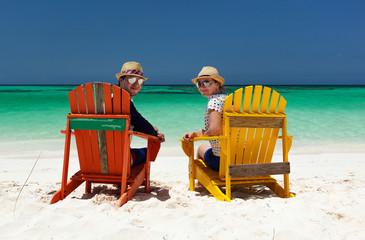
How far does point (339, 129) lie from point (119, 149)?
8.38 m

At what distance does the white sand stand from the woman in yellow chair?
1.54 feet

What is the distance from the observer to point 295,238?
203 centimetres

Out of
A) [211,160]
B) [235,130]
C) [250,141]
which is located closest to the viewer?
[235,130]

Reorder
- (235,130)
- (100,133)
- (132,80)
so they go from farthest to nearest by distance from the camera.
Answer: (132,80)
(235,130)
(100,133)

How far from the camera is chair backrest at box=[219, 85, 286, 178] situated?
285cm

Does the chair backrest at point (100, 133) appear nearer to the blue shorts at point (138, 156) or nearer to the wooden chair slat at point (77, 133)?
the wooden chair slat at point (77, 133)

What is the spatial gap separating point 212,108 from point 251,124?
0.42m

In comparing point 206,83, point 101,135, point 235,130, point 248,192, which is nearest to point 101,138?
point 101,135

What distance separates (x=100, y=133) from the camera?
9.28 ft

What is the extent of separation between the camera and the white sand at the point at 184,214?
207 cm

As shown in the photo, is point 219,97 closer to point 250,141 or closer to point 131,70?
point 250,141

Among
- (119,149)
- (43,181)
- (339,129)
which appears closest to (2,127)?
(43,181)

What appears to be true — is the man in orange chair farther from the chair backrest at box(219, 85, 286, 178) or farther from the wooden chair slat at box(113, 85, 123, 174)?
the chair backrest at box(219, 85, 286, 178)

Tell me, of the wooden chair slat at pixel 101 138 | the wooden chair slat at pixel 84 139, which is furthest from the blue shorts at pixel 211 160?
the wooden chair slat at pixel 84 139
